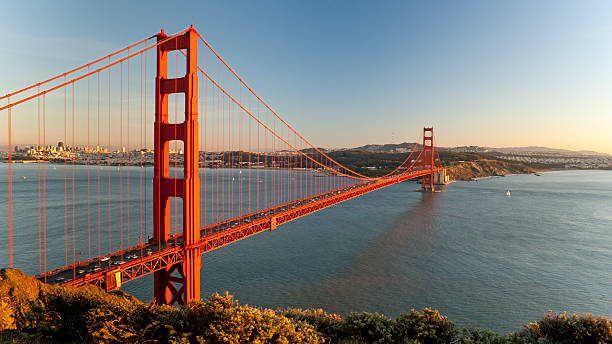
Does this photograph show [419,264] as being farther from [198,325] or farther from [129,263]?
[198,325]

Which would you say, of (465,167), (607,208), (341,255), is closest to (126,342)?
(341,255)

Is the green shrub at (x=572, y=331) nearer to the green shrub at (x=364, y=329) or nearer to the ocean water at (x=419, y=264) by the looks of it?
the green shrub at (x=364, y=329)

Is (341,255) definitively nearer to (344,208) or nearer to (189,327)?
(189,327)

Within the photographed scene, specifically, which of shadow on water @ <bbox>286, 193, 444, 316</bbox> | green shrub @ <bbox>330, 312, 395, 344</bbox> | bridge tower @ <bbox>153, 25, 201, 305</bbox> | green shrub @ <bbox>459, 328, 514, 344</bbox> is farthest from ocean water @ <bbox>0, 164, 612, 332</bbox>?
green shrub @ <bbox>459, 328, 514, 344</bbox>

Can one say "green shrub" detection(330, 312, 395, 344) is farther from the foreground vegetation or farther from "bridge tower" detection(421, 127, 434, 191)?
"bridge tower" detection(421, 127, 434, 191)

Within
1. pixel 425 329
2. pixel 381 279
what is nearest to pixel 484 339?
pixel 425 329
